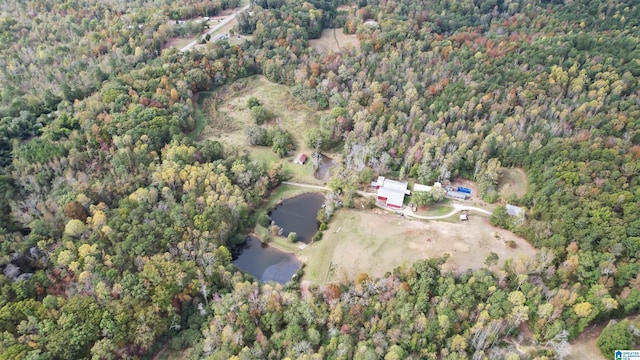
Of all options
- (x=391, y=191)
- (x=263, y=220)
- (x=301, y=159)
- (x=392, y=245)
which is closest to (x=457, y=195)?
(x=391, y=191)

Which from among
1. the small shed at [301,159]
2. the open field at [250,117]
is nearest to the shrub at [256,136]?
the open field at [250,117]

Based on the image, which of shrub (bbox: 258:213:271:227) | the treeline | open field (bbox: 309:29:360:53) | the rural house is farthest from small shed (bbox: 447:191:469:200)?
open field (bbox: 309:29:360:53)

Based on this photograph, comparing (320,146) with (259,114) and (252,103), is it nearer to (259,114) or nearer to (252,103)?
(259,114)

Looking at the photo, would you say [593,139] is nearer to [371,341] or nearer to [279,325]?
[371,341]

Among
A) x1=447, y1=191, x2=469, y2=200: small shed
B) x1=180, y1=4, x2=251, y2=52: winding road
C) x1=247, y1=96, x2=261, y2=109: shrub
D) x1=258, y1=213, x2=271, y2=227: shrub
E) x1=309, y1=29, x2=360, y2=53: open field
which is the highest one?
x1=180, y1=4, x2=251, y2=52: winding road

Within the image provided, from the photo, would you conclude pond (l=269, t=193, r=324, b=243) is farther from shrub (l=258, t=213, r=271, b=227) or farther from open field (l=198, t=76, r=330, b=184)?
open field (l=198, t=76, r=330, b=184)

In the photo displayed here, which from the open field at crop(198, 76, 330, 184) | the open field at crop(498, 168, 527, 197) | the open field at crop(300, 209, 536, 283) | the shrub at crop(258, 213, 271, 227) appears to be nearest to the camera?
the open field at crop(300, 209, 536, 283)

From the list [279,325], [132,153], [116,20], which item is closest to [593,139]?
[279,325]
